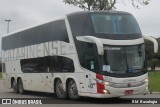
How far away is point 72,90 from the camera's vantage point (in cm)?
2073

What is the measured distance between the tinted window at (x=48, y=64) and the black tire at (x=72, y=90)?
588mm

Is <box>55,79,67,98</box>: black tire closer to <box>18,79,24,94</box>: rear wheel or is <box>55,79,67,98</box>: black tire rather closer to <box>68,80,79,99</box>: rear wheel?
<box>68,80,79,99</box>: rear wheel

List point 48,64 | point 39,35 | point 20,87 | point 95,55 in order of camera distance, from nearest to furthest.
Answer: point 95,55 < point 48,64 < point 39,35 < point 20,87

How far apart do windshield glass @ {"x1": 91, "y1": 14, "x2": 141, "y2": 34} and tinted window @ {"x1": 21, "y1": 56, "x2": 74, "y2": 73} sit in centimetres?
219

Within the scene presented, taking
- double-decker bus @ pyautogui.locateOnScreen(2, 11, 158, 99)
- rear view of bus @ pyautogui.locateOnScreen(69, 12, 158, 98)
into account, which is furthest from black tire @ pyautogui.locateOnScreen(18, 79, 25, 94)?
rear view of bus @ pyautogui.locateOnScreen(69, 12, 158, 98)

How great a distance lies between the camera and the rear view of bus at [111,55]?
61.6 ft

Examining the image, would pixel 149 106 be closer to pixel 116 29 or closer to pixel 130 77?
pixel 130 77

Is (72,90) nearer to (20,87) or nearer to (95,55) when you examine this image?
(95,55)

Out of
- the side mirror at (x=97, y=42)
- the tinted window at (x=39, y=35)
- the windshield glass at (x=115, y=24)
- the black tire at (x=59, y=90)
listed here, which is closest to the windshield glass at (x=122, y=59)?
the side mirror at (x=97, y=42)

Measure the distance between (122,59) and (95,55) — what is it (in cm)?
112

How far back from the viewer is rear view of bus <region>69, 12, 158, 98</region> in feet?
61.6

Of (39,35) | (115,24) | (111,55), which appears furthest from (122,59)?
(39,35)

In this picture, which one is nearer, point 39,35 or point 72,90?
point 72,90

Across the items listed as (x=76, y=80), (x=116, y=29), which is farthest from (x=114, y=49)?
(x=76, y=80)
